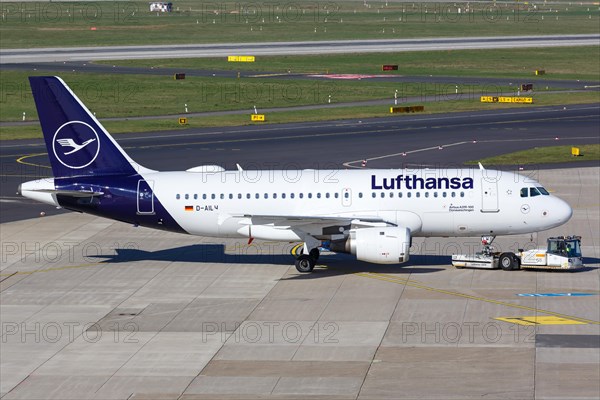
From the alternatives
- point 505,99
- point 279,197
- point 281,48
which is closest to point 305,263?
point 279,197

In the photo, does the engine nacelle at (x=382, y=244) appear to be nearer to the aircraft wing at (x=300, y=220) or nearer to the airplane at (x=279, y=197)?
the airplane at (x=279, y=197)

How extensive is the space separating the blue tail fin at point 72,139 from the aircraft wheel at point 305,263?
10450mm

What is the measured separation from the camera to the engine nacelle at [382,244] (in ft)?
178

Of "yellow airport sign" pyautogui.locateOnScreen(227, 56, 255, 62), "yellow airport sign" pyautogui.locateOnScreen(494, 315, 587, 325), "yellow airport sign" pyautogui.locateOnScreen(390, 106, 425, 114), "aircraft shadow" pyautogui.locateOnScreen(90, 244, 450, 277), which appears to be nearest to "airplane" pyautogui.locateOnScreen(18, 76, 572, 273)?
"aircraft shadow" pyautogui.locateOnScreen(90, 244, 450, 277)

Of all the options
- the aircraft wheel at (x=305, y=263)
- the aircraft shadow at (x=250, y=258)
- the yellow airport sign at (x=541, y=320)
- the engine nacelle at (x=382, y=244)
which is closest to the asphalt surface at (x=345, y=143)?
the aircraft shadow at (x=250, y=258)

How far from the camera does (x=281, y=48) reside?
182 meters

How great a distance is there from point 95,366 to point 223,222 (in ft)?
56.2

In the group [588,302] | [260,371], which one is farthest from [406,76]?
[260,371]

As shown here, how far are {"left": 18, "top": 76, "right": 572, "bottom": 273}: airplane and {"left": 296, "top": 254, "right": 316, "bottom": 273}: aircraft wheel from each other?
0.05 meters

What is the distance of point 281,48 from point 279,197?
415 ft

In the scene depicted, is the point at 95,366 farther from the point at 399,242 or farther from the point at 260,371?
the point at 399,242

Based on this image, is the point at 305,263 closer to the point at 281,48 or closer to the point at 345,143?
the point at 345,143

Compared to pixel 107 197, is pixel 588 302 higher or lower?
lower

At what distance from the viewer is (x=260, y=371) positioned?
40719 mm
